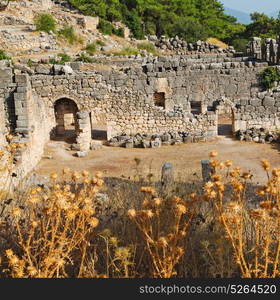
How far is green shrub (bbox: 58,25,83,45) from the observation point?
35703mm

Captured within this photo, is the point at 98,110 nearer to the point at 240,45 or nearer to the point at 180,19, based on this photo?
the point at 240,45

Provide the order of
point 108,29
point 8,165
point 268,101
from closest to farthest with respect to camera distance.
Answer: point 8,165, point 268,101, point 108,29

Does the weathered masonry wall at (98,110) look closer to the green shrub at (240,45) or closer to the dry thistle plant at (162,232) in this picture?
the dry thistle plant at (162,232)

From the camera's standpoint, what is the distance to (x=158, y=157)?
1523 centimetres

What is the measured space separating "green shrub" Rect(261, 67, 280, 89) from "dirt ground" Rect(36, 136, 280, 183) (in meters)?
7.25

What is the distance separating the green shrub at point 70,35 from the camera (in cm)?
3570

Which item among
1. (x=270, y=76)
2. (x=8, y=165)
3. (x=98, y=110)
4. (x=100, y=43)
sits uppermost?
(x=100, y=43)

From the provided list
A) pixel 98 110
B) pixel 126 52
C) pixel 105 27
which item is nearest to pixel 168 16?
pixel 105 27

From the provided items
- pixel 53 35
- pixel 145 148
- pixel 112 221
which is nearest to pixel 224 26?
pixel 53 35

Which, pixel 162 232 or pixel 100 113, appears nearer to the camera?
pixel 162 232

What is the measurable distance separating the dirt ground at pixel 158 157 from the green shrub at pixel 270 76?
23.8 feet

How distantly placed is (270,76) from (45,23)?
20850mm

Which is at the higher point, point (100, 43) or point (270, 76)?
point (100, 43)

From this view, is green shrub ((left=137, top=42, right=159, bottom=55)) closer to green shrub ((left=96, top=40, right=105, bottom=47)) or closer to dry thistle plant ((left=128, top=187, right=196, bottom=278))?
green shrub ((left=96, top=40, right=105, bottom=47))
